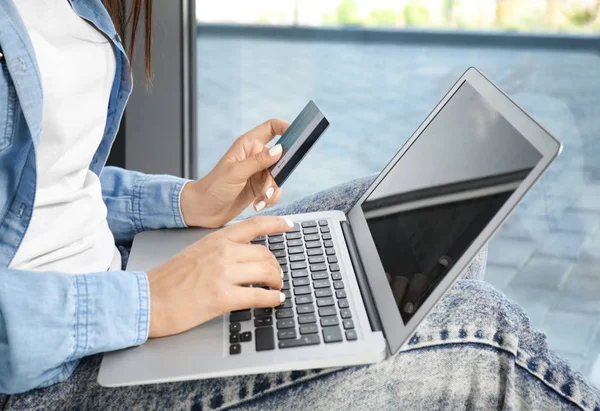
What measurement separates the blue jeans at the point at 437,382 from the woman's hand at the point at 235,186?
13.3 inches

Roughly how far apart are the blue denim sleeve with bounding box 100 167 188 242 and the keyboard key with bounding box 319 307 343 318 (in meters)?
0.36

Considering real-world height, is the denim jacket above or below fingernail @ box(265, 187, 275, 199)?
above

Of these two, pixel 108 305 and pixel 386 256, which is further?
pixel 386 256

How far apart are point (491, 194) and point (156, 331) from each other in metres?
0.36

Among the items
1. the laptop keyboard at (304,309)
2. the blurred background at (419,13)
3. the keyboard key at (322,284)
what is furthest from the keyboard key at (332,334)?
the blurred background at (419,13)

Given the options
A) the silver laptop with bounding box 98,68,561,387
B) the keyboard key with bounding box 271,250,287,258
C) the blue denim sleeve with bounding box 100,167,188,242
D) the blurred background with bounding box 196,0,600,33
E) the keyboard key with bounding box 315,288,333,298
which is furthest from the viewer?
the blurred background with bounding box 196,0,600,33

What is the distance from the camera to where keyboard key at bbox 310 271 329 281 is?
864 mm

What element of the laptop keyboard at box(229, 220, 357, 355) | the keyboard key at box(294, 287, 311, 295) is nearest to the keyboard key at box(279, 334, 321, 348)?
the laptop keyboard at box(229, 220, 357, 355)

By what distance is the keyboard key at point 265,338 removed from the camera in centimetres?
72

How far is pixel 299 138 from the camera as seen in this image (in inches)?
39.0

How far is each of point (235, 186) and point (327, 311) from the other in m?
0.31

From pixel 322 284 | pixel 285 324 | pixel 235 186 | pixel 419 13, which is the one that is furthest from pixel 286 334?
pixel 419 13

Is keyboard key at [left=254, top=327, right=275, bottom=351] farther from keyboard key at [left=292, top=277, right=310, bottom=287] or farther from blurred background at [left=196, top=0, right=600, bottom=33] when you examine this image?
blurred background at [left=196, top=0, right=600, bottom=33]

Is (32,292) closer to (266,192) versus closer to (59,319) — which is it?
(59,319)
